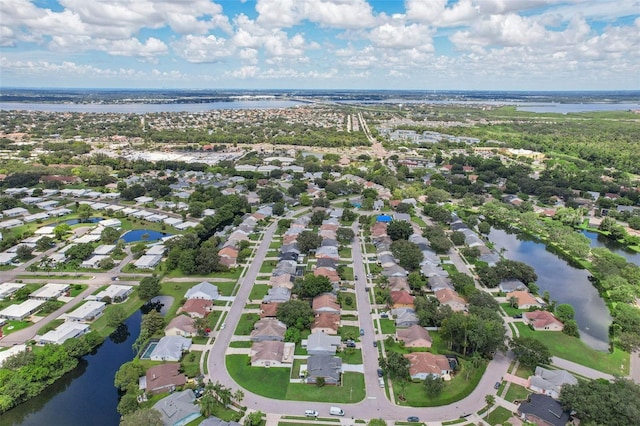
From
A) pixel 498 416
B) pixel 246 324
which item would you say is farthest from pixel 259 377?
pixel 498 416

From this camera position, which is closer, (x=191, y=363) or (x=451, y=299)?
(x=191, y=363)

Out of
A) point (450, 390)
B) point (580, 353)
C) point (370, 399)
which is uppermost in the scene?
point (370, 399)

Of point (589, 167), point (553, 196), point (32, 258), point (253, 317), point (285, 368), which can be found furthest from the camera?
point (589, 167)

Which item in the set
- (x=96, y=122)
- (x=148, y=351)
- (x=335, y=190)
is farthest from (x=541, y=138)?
(x=96, y=122)

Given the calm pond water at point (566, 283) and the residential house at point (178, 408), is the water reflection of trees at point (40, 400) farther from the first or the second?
the calm pond water at point (566, 283)

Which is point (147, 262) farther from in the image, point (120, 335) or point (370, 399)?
point (370, 399)

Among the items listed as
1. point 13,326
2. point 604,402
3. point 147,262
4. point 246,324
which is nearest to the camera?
point 604,402

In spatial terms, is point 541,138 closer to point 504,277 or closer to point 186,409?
point 504,277
